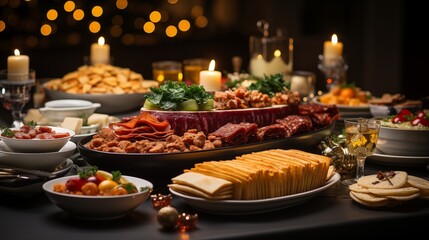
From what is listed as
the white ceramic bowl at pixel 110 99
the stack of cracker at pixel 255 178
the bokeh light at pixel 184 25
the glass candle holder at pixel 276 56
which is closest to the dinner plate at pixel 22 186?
the stack of cracker at pixel 255 178

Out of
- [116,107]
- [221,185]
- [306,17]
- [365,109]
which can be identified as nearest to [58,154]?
[221,185]

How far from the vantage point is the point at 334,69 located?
16.4 ft

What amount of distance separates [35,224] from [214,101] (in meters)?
1.14

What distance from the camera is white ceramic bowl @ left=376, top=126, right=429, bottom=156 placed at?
3006 millimetres

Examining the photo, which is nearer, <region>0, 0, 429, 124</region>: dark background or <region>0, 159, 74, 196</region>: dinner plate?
<region>0, 159, 74, 196</region>: dinner plate

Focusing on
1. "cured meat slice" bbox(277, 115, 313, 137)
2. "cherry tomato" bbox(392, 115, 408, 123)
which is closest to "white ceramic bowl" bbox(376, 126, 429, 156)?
"cherry tomato" bbox(392, 115, 408, 123)

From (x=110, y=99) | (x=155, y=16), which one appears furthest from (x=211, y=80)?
(x=155, y=16)

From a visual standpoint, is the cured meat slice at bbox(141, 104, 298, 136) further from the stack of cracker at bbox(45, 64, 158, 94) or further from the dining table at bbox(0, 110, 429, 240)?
the stack of cracker at bbox(45, 64, 158, 94)

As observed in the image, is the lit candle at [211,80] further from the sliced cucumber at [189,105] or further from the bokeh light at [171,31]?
the bokeh light at [171,31]

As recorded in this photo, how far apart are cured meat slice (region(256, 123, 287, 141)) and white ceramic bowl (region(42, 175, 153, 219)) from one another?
800mm

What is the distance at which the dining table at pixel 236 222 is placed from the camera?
2.11m

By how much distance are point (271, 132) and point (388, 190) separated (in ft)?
2.27

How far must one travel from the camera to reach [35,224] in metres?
2.19

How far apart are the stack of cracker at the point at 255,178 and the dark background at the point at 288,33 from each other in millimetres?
5317
